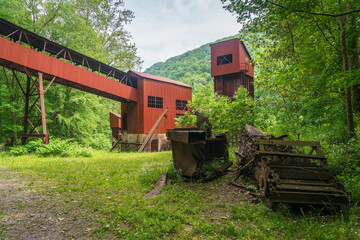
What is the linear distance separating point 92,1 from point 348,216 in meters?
30.0

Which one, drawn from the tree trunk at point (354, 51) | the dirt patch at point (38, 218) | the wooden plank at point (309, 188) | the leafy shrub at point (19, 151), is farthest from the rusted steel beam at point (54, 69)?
the tree trunk at point (354, 51)

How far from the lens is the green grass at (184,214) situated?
287 centimetres

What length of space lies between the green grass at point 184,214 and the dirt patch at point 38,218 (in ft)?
0.54

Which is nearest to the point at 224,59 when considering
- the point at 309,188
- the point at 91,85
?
the point at 91,85

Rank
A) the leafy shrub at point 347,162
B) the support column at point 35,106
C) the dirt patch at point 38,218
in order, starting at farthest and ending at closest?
the support column at point 35,106
the leafy shrub at point 347,162
the dirt patch at point 38,218

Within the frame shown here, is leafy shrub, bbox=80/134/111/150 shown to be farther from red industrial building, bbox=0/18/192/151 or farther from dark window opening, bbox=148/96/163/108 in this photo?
dark window opening, bbox=148/96/163/108

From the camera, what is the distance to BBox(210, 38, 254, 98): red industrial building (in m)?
20.7

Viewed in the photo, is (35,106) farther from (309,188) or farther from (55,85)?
(309,188)

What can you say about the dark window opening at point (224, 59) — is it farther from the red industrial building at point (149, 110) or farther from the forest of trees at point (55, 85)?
the forest of trees at point (55, 85)

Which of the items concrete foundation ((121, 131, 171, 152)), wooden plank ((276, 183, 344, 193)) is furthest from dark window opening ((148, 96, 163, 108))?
wooden plank ((276, 183, 344, 193))

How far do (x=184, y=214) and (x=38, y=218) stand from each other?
8.83 ft

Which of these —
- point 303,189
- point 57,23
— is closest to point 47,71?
point 57,23

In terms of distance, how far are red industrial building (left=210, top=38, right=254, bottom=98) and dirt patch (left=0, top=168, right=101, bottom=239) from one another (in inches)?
780

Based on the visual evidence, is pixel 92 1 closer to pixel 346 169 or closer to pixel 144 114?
pixel 144 114
